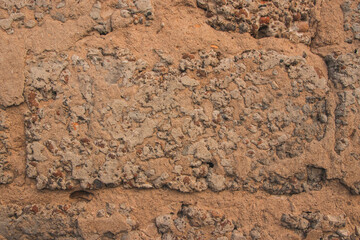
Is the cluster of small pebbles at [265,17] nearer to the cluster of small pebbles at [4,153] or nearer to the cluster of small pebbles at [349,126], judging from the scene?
the cluster of small pebbles at [349,126]

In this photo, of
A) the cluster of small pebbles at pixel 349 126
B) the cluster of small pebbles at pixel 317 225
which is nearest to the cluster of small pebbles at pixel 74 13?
the cluster of small pebbles at pixel 349 126

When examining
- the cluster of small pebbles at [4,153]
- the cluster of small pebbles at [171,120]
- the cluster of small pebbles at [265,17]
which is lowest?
the cluster of small pebbles at [4,153]

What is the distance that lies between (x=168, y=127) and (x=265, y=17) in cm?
71

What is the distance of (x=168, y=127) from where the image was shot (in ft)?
5.06

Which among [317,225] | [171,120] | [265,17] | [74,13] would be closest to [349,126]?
[317,225]

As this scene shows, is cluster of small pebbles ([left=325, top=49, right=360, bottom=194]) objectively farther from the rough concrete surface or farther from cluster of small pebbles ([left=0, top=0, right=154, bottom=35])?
cluster of small pebbles ([left=0, top=0, right=154, bottom=35])

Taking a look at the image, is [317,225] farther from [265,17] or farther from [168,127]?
[265,17]

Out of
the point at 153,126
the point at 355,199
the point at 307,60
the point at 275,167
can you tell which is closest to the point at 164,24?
the point at 153,126

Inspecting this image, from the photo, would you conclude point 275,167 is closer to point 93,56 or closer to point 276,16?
point 276,16

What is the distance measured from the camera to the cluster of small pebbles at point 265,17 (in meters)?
1.64

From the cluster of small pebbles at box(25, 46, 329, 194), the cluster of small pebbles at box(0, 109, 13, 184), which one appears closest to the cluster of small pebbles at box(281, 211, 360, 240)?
the cluster of small pebbles at box(25, 46, 329, 194)

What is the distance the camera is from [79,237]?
155cm

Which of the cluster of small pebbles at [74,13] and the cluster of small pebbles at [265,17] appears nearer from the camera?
the cluster of small pebbles at [74,13]

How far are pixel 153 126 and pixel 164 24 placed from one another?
1.53ft
